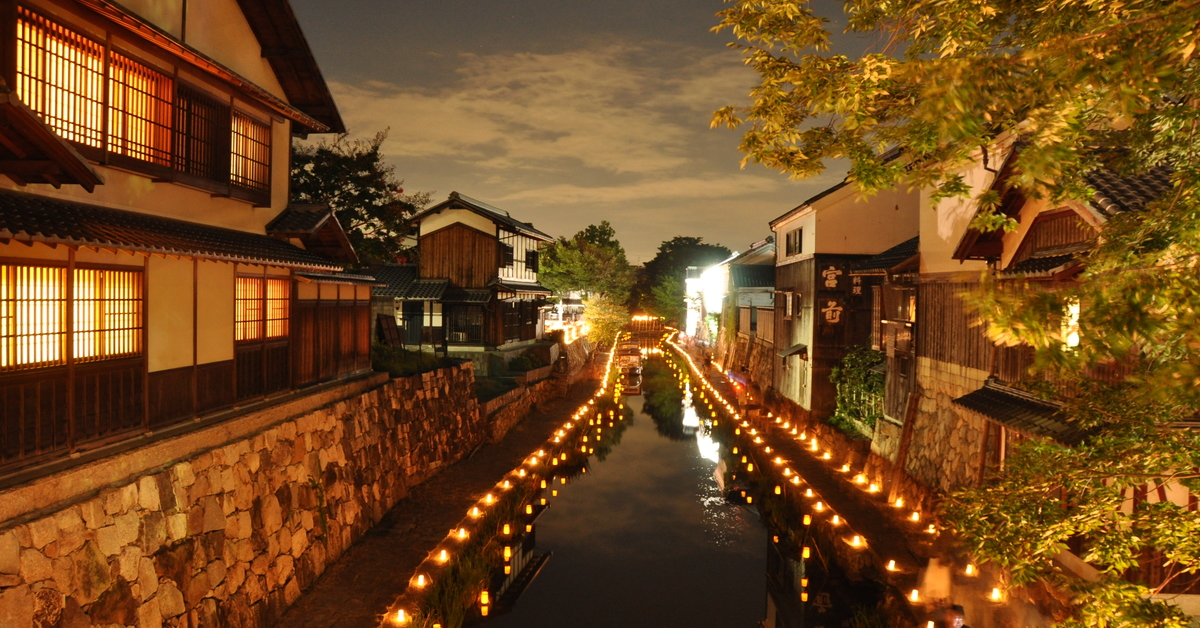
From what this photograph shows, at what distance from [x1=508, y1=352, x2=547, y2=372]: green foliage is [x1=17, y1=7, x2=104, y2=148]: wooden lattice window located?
2442 centimetres

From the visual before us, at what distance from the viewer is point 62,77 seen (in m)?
8.66

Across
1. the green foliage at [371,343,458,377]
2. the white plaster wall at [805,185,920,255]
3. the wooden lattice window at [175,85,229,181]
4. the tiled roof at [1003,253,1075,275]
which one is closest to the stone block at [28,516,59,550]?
the wooden lattice window at [175,85,229,181]

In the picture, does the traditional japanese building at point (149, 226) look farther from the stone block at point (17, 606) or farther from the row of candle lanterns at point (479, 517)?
the row of candle lanterns at point (479, 517)

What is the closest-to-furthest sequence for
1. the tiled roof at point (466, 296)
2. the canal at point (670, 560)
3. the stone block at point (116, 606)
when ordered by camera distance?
the stone block at point (116, 606)
the canal at point (670, 560)
the tiled roof at point (466, 296)

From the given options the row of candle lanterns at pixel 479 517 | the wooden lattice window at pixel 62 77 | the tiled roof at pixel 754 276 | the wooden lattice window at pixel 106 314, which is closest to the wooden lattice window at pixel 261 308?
the wooden lattice window at pixel 106 314

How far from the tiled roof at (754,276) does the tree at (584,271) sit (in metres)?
23.3

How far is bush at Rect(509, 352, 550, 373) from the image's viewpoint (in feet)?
109

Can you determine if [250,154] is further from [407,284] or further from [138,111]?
[407,284]

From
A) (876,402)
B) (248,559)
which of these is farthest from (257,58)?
(876,402)

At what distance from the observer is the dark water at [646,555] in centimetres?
1273

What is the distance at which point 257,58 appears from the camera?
14.1 meters

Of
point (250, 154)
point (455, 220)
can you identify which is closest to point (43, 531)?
point (250, 154)

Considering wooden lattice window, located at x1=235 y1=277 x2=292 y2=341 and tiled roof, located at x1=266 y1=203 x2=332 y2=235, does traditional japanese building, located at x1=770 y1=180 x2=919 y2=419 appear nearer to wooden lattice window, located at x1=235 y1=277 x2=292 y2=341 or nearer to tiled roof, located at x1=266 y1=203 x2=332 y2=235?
tiled roof, located at x1=266 y1=203 x2=332 y2=235

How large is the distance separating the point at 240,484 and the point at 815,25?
10061 millimetres
